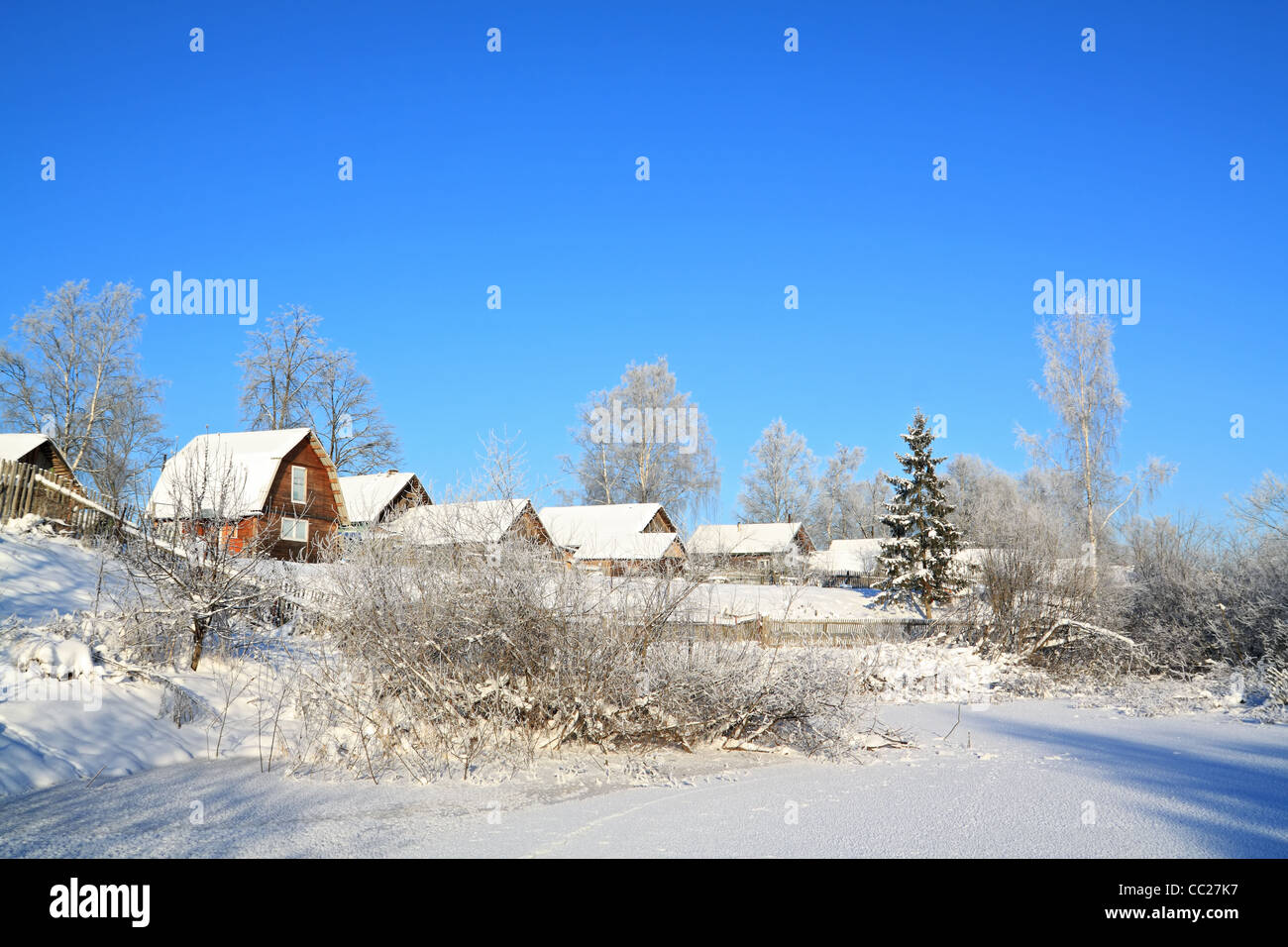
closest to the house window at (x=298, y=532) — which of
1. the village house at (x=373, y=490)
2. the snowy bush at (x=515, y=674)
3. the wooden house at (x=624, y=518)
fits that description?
the village house at (x=373, y=490)

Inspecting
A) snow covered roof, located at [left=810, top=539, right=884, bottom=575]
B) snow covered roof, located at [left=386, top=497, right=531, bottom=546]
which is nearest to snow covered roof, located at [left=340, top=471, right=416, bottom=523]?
snow covered roof, located at [left=810, top=539, right=884, bottom=575]

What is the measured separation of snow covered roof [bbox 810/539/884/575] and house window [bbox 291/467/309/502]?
89.8 feet

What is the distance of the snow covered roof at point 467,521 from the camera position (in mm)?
8422

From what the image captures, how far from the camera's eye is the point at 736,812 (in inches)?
233

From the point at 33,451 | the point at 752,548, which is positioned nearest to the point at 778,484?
the point at 752,548

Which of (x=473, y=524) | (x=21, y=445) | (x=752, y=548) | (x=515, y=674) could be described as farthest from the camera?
(x=752, y=548)

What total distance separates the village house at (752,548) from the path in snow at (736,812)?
2061 mm

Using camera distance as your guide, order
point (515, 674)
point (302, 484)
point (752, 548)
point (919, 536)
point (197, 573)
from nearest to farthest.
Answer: point (515, 674) → point (197, 573) → point (302, 484) → point (919, 536) → point (752, 548)

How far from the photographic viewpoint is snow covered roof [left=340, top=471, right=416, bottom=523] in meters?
34.8

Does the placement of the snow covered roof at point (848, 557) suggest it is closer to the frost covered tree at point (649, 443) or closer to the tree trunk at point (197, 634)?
the frost covered tree at point (649, 443)

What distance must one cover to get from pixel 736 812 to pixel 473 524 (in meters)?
3.92

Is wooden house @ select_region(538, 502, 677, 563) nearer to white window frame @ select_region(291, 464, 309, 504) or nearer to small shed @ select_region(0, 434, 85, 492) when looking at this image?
white window frame @ select_region(291, 464, 309, 504)

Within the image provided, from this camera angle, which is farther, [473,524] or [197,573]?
[197,573]

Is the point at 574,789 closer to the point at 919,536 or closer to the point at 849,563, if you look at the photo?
the point at 919,536
